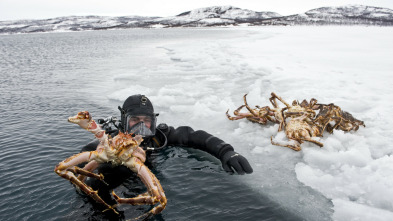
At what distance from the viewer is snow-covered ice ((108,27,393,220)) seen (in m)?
4.41

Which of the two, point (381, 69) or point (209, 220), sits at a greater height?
point (381, 69)

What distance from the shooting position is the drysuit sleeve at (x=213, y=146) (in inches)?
206

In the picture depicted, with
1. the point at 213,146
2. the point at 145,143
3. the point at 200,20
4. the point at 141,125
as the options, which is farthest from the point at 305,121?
the point at 200,20

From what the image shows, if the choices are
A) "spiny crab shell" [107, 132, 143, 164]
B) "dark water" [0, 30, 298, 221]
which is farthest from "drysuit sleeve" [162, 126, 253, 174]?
"spiny crab shell" [107, 132, 143, 164]

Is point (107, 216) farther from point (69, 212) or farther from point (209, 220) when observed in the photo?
point (209, 220)

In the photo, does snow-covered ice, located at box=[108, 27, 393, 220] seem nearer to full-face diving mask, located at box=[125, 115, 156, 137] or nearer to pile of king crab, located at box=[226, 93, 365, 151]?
pile of king crab, located at box=[226, 93, 365, 151]

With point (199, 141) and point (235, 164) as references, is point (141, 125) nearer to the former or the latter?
point (199, 141)

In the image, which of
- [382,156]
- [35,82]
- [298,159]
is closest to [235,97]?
[298,159]

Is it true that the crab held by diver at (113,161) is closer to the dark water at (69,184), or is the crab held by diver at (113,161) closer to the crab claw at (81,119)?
the crab claw at (81,119)

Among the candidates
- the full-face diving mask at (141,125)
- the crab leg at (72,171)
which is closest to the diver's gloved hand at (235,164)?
the full-face diving mask at (141,125)

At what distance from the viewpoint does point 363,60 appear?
14.0 meters

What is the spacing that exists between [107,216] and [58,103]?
26.0ft

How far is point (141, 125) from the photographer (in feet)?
16.7

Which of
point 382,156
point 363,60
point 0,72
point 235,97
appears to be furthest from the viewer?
point 0,72
